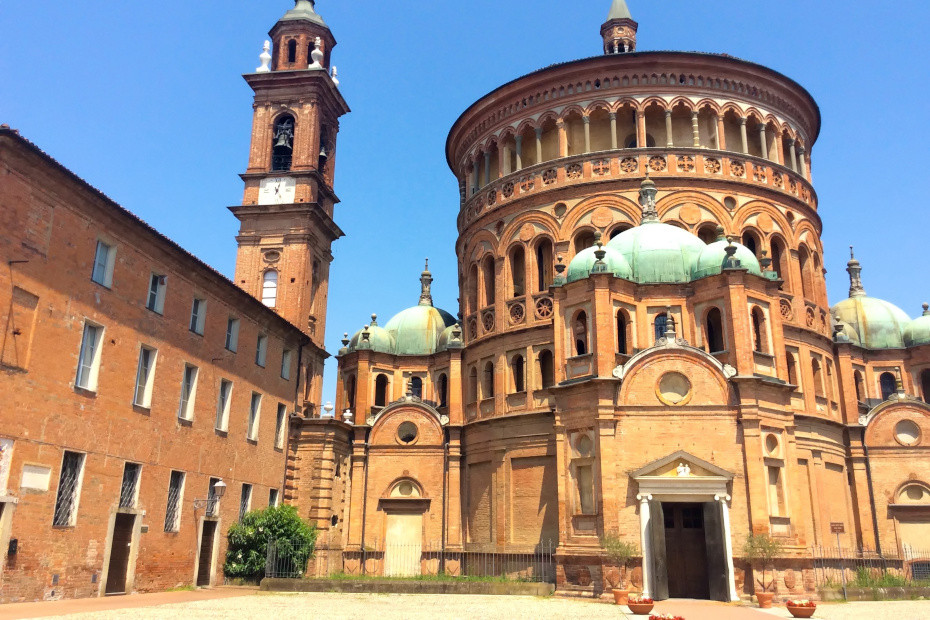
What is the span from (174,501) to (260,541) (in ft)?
14.6

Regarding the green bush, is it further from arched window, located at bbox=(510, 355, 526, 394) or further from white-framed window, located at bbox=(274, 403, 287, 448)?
arched window, located at bbox=(510, 355, 526, 394)

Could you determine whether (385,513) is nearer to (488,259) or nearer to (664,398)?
(488,259)

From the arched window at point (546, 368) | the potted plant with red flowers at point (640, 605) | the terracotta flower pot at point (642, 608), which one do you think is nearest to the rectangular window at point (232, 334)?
the arched window at point (546, 368)

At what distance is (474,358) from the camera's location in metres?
37.1

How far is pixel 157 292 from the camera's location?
24.9 m

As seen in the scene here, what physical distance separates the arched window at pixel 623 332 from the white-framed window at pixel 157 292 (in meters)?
15.8

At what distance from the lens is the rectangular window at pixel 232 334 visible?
2929 cm

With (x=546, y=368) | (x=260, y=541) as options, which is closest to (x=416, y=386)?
(x=546, y=368)

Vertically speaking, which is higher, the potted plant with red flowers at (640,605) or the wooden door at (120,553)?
the wooden door at (120,553)

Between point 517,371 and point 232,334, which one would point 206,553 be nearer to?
point 232,334

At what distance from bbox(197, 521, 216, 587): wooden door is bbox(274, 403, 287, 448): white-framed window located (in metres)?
5.68

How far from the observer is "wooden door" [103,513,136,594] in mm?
22344

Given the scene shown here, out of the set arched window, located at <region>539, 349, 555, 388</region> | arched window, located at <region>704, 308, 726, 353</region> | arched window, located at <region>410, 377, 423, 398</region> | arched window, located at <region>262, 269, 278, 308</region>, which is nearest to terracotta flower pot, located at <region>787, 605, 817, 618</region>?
arched window, located at <region>704, 308, 726, 353</region>

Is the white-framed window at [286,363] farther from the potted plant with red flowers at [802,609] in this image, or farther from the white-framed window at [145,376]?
the potted plant with red flowers at [802,609]
